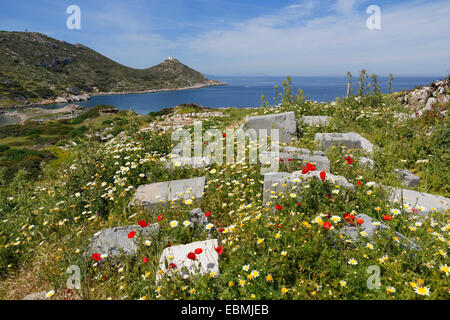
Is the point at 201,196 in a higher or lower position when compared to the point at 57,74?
lower

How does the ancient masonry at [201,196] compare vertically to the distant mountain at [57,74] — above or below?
below

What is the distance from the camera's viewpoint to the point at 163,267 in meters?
3.10

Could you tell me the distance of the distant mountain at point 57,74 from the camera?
106 metres

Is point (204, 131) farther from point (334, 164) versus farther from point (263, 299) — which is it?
point (263, 299)

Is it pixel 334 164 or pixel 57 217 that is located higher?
pixel 334 164

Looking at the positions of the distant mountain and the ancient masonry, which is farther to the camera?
the distant mountain

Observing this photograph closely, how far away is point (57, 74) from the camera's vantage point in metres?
141

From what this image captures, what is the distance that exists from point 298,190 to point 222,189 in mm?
1653

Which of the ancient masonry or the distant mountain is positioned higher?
the distant mountain

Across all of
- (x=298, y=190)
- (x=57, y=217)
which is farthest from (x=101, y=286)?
(x=298, y=190)

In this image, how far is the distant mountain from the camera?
10550 centimetres

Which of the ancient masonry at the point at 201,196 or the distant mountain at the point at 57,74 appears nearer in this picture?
the ancient masonry at the point at 201,196

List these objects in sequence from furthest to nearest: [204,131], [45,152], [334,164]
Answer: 1. [45,152]
2. [204,131]
3. [334,164]

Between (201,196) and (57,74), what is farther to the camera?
(57,74)
